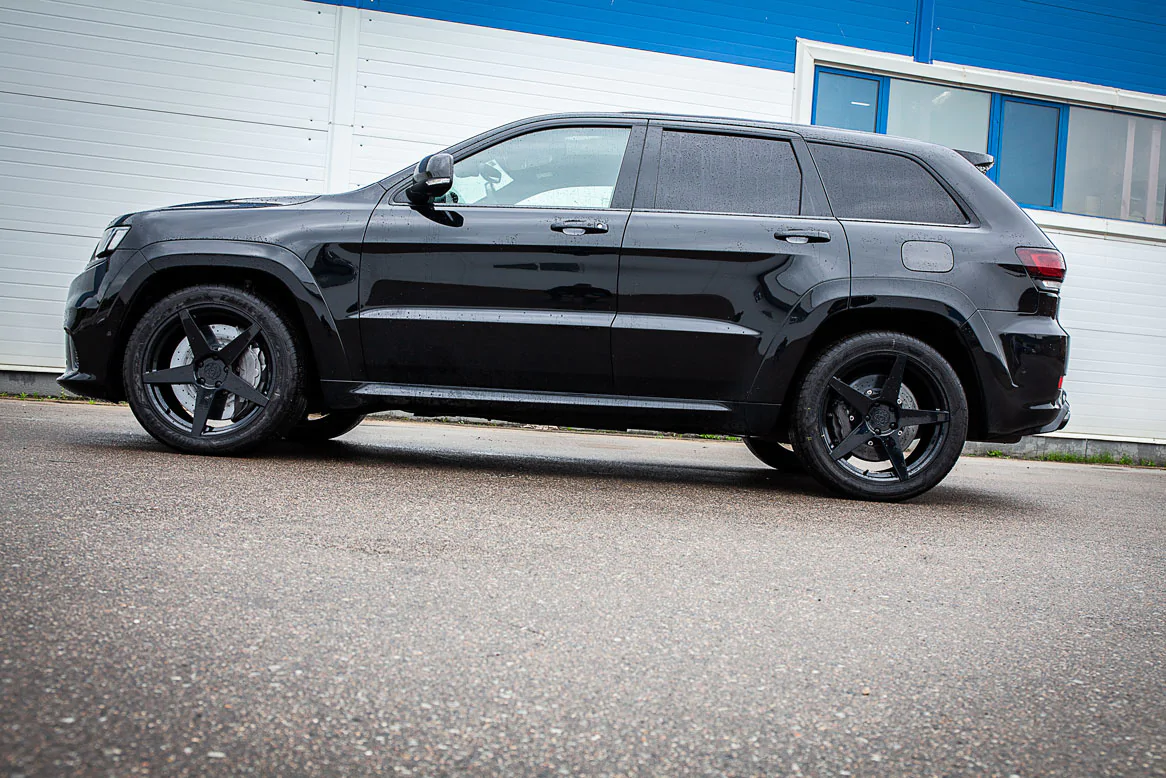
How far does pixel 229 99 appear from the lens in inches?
359

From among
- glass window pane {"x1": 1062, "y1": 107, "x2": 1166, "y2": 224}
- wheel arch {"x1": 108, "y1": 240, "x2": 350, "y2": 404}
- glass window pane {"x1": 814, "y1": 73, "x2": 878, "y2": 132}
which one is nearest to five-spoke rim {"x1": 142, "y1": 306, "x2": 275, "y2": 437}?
wheel arch {"x1": 108, "y1": 240, "x2": 350, "y2": 404}

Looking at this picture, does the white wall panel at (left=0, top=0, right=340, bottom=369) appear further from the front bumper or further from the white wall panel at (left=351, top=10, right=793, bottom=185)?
the front bumper

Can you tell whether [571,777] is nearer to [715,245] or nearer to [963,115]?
[715,245]

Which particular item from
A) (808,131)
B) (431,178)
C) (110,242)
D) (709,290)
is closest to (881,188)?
(808,131)

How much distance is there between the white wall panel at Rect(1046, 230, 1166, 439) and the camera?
35.0ft

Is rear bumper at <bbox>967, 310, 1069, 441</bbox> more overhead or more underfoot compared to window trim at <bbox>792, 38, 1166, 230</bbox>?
more underfoot

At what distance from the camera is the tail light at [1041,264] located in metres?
4.23

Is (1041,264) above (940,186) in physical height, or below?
below

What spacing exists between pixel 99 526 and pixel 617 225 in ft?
8.33

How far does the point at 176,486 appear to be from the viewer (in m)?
3.40

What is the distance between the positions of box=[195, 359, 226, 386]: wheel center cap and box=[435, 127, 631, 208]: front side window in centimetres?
132

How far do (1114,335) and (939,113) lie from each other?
11.1ft

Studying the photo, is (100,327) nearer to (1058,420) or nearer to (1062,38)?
(1058,420)

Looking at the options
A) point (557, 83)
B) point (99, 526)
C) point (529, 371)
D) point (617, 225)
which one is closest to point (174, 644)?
point (99, 526)
